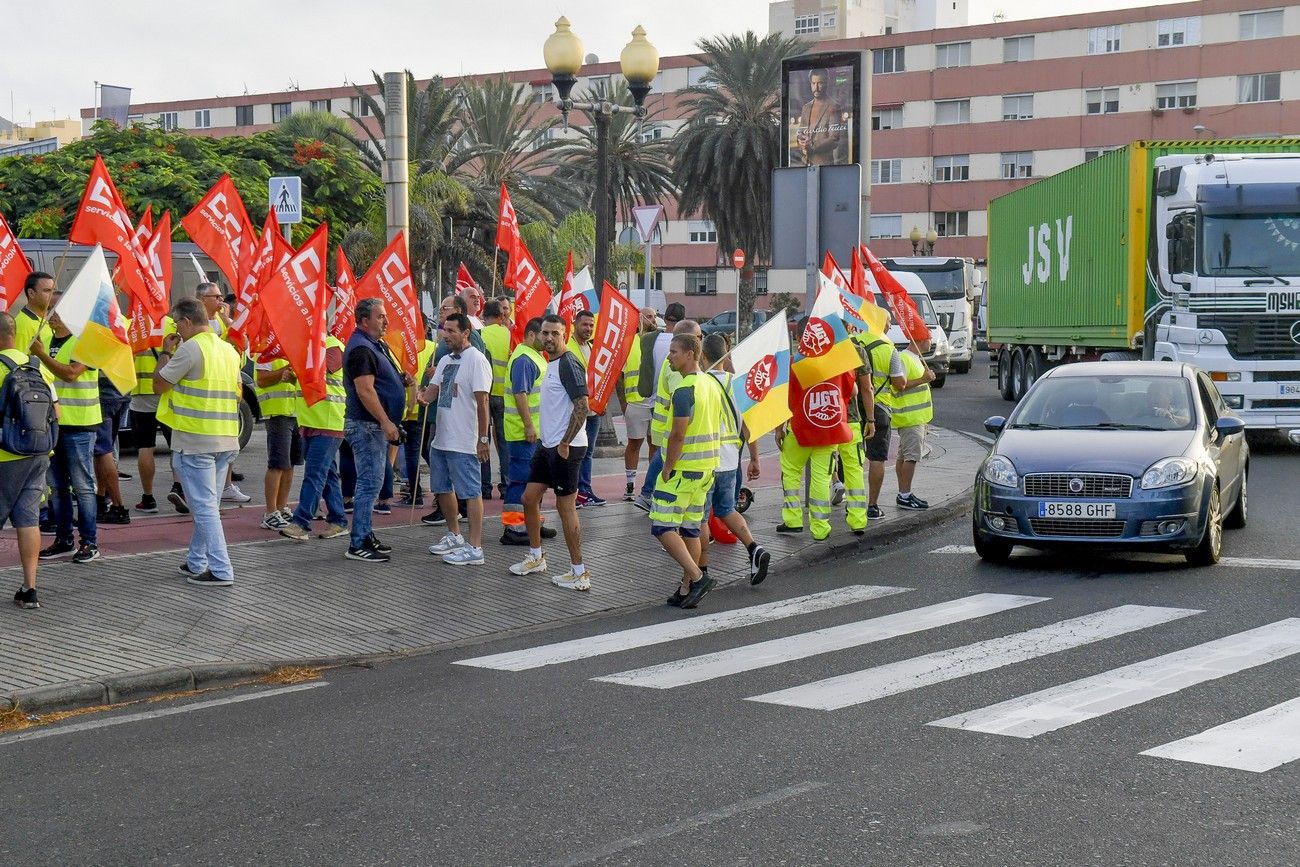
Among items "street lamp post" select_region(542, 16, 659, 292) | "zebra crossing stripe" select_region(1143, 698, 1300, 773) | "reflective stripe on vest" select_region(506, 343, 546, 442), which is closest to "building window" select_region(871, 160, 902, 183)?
"street lamp post" select_region(542, 16, 659, 292)

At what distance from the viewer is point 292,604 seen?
9234mm

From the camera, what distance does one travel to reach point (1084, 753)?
596cm

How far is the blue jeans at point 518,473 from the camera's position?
11.7 m

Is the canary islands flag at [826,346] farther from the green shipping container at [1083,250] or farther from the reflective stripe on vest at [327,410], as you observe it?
the green shipping container at [1083,250]

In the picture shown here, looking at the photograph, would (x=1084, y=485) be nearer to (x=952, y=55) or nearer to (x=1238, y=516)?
(x=1238, y=516)

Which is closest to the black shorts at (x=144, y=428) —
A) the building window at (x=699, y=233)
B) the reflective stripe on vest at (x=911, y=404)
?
the reflective stripe on vest at (x=911, y=404)

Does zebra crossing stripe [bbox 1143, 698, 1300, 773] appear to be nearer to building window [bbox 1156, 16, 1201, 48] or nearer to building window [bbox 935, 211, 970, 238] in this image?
building window [bbox 1156, 16, 1201, 48]

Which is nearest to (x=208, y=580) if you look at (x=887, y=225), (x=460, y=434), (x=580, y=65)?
(x=460, y=434)

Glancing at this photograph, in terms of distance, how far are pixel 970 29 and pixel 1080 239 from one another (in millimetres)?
46919

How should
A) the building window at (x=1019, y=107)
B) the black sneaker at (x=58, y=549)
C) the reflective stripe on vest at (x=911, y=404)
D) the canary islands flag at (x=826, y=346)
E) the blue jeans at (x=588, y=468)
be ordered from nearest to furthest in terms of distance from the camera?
the black sneaker at (x=58, y=549)
the canary islands flag at (x=826, y=346)
the blue jeans at (x=588, y=468)
the reflective stripe on vest at (x=911, y=404)
the building window at (x=1019, y=107)

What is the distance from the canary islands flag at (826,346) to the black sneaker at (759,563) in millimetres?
2071

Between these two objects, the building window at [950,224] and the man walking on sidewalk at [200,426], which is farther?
the building window at [950,224]

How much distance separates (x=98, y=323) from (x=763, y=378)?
4.61m

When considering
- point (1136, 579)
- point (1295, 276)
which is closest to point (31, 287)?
point (1136, 579)
